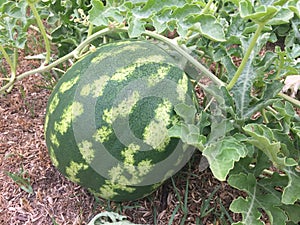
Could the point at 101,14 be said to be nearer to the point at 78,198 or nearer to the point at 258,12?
the point at 258,12

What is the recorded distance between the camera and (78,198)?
7.03 feet

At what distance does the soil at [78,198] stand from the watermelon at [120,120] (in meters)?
0.20

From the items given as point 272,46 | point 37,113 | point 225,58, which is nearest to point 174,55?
point 225,58

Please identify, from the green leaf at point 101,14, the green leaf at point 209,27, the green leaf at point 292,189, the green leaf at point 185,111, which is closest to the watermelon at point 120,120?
the green leaf at point 185,111

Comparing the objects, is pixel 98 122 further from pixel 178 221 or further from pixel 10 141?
pixel 10 141

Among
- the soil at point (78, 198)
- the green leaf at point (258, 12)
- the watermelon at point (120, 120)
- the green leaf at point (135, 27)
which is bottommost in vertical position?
the soil at point (78, 198)

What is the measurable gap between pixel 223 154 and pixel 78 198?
2.68 ft

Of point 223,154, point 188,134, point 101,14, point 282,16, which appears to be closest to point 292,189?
point 223,154

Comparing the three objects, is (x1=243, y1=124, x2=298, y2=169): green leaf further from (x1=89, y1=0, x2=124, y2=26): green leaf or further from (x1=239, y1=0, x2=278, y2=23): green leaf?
(x1=89, y1=0, x2=124, y2=26): green leaf

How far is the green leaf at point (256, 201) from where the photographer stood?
1668 mm

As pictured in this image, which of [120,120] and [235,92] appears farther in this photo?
[235,92]

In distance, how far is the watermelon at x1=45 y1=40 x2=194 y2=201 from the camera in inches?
69.7

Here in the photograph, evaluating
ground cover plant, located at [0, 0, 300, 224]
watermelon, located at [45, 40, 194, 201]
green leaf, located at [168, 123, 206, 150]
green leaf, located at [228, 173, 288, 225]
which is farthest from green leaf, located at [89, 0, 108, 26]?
green leaf, located at [228, 173, 288, 225]

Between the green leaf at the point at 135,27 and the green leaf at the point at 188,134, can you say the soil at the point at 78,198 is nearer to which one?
the green leaf at the point at 188,134
